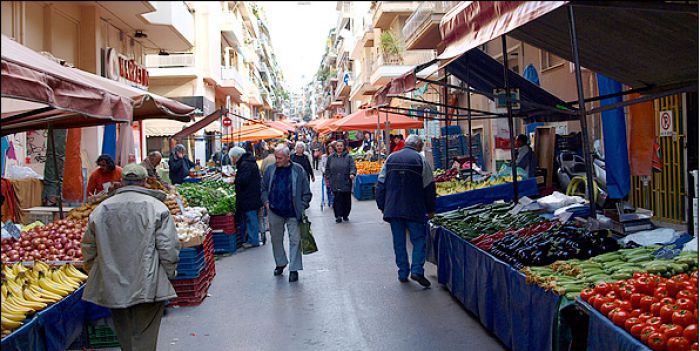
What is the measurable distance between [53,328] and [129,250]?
2.59ft

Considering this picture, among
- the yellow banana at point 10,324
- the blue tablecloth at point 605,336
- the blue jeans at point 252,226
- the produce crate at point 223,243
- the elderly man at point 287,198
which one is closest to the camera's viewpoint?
the blue tablecloth at point 605,336

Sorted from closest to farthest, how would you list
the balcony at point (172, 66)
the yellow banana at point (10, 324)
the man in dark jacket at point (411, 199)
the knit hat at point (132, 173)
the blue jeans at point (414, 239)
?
1. the yellow banana at point (10, 324)
2. the knit hat at point (132, 173)
3. the man in dark jacket at point (411, 199)
4. the blue jeans at point (414, 239)
5. the balcony at point (172, 66)

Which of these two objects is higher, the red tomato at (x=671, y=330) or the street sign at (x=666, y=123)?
the street sign at (x=666, y=123)

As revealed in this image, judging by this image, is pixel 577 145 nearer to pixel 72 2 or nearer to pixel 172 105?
pixel 172 105

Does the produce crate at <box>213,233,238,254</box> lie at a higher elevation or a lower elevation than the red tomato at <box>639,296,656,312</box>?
lower

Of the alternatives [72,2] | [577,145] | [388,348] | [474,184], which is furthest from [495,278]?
[577,145]

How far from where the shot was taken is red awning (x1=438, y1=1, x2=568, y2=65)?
127 inches

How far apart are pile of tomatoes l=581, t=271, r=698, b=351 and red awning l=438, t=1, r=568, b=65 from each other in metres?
1.78

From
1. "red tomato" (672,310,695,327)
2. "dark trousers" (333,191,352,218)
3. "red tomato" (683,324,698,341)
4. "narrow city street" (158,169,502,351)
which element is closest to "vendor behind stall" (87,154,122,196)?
"narrow city street" (158,169,502,351)

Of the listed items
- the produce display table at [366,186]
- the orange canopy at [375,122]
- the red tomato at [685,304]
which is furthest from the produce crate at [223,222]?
the orange canopy at [375,122]

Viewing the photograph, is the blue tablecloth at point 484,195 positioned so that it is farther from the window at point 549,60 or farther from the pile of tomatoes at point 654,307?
the pile of tomatoes at point 654,307

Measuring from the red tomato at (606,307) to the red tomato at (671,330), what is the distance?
0.48 meters

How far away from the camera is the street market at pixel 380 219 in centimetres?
417

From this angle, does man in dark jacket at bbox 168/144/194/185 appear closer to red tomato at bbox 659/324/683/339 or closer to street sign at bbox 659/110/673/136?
street sign at bbox 659/110/673/136
